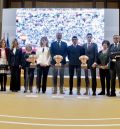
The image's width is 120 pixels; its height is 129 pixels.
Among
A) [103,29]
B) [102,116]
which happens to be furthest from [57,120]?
[103,29]

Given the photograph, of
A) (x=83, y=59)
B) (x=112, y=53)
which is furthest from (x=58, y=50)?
(x=112, y=53)

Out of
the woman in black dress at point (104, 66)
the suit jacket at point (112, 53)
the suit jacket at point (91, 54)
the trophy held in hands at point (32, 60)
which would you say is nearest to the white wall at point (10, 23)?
the trophy held in hands at point (32, 60)

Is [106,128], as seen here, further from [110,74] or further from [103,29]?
[103,29]

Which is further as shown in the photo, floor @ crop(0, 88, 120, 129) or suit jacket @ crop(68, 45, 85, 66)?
suit jacket @ crop(68, 45, 85, 66)

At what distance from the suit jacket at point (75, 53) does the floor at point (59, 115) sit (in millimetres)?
1925

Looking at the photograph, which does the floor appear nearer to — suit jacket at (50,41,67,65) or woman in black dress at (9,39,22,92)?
suit jacket at (50,41,67,65)

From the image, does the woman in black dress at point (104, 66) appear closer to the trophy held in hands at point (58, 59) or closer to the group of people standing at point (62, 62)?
the group of people standing at point (62, 62)

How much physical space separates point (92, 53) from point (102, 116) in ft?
12.1

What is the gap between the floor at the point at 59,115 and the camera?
4.45 meters

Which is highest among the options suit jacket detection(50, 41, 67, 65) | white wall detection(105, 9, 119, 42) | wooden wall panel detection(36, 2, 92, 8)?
wooden wall panel detection(36, 2, 92, 8)

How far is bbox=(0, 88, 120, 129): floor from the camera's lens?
4.45 meters

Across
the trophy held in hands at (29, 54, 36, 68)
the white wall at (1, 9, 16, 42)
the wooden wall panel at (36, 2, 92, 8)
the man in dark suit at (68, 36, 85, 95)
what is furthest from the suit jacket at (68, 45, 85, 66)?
the wooden wall panel at (36, 2, 92, 8)

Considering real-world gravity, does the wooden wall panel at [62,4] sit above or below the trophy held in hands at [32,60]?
above

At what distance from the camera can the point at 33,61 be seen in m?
9.05
